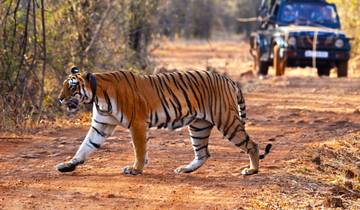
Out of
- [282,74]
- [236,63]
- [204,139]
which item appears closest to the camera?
[204,139]

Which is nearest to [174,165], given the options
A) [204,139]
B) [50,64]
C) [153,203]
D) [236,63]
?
[204,139]

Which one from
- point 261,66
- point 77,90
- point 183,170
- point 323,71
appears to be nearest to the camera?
point 77,90

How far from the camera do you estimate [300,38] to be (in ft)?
64.3

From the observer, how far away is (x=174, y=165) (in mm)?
8641

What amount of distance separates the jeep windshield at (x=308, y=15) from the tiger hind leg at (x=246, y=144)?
12.9 meters

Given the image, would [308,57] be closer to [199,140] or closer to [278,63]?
[278,63]

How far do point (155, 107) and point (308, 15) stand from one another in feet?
44.7

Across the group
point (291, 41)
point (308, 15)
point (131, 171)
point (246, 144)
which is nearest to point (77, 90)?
point (131, 171)

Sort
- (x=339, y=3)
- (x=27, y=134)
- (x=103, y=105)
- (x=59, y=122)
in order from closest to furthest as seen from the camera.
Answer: (x=103, y=105), (x=27, y=134), (x=59, y=122), (x=339, y=3)

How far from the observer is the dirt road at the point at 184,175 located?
22.9 feet

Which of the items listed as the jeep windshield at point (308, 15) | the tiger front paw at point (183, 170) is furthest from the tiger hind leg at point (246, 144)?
the jeep windshield at point (308, 15)

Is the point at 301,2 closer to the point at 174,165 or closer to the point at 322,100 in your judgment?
the point at 322,100

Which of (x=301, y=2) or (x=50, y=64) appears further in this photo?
(x=301, y=2)

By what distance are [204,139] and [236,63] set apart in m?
20.5
